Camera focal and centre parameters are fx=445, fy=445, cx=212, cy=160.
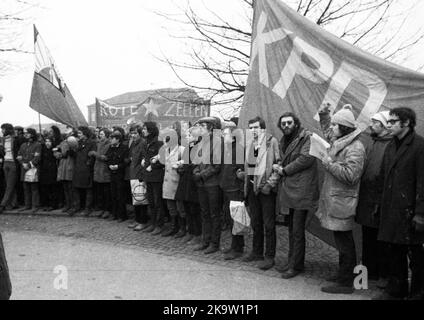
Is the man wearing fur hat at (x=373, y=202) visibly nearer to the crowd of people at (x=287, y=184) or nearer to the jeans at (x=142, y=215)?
the crowd of people at (x=287, y=184)

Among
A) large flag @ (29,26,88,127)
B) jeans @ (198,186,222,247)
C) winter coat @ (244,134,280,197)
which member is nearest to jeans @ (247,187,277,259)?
winter coat @ (244,134,280,197)

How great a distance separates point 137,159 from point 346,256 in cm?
443

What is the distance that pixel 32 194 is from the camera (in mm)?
10273

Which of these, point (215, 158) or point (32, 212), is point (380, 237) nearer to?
point (215, 158)

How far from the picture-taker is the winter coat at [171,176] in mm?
7324

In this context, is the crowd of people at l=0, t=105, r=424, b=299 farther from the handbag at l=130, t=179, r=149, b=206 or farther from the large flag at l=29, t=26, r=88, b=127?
the large flag at l=29, t=26, r=88, b=127

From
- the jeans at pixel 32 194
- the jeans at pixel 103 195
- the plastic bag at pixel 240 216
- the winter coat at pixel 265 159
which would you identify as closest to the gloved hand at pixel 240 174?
the winter coat at pixel 265 159

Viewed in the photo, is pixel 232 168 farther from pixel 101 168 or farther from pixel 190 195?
pixel 101 168

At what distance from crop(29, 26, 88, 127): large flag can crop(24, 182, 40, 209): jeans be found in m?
1.73

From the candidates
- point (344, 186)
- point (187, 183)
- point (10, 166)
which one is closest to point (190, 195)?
point (187, 183)

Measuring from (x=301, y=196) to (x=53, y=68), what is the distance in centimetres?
698

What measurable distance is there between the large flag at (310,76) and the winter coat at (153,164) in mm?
2127
